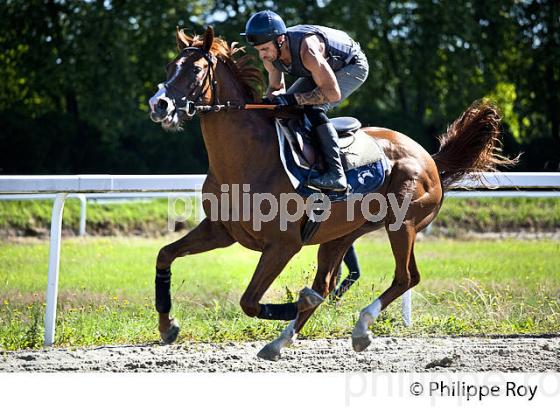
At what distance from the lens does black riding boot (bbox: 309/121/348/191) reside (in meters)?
5.36

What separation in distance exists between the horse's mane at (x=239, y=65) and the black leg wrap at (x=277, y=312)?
1.25m

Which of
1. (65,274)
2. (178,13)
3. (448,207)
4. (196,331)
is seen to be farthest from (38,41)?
(196,331)

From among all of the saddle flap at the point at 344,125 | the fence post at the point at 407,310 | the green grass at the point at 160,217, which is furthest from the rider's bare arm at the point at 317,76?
the green grass at the point at 160,217

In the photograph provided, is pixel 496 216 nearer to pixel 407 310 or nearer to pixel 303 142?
pixel 407 310

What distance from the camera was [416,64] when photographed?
1955 centimetres

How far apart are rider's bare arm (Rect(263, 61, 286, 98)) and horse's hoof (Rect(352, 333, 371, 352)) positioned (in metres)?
1.58

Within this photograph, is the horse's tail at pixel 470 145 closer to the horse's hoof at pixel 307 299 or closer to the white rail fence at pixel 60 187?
the white rail fence at pixel 60 187

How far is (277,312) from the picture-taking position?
5.39 meters

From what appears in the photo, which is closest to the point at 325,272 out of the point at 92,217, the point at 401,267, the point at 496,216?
the point at 401,267

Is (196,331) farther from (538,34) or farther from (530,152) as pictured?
(538,34)

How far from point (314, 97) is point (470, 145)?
6.18ft

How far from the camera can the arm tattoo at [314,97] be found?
5.34 meters

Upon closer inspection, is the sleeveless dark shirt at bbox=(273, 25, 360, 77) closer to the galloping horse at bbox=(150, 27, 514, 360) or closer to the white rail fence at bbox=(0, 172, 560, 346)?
the galloping horse at bbox=(150, 27, 514, 360)

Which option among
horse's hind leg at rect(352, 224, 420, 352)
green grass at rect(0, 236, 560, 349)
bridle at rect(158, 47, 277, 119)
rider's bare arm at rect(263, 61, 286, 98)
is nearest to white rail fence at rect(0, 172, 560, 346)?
green grass at rect(0, 236, 560, 349)
